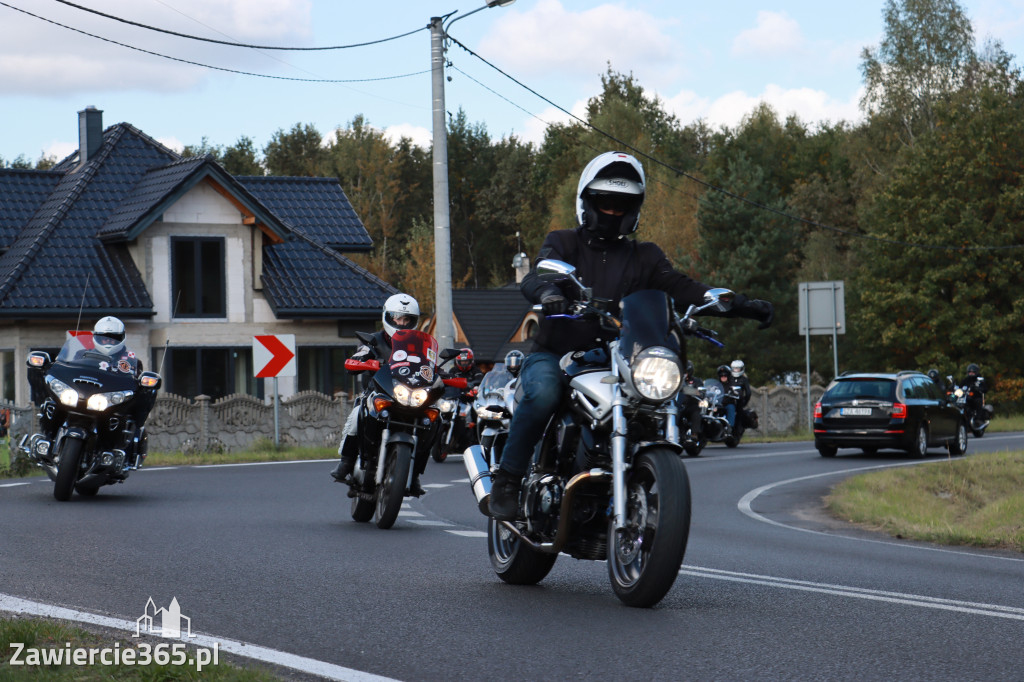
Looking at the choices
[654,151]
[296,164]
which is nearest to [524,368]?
[654,151]

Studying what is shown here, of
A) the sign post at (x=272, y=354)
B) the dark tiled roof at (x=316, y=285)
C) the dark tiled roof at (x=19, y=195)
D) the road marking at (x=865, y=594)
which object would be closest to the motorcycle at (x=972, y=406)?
the dark tiled roof at (x=316, y=285)

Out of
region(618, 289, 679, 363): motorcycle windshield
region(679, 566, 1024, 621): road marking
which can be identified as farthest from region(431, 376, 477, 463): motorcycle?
region(618, 289, 679, 363): motorcycle windshield

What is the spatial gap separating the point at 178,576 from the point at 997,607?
4382 millimetres

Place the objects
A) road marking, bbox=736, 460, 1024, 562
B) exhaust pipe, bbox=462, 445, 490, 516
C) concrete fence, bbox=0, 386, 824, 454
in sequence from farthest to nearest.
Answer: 1. concrete fence, bbox=0, 386, 824, 454
2. road marking, bbox=736, 460, 1024, 562
3. exhaust pipe, bbox=462, 445, 490, 516

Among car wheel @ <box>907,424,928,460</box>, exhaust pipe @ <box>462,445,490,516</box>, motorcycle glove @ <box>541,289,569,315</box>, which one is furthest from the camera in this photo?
car wheel @ <box>907,424,928,460</box>

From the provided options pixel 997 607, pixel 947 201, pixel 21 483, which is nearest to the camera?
pixel 997 607

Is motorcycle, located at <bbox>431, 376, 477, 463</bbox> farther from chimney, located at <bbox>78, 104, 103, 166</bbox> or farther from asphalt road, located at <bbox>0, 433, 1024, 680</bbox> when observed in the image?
chimney, located at <bbox>78, 104, 103, 166</bbox>

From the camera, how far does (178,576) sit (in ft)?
27.1

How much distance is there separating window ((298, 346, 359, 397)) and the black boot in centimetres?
2910

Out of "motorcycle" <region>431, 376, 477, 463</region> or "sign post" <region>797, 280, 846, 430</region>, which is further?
"sign post" <region>797, 280, 846, 430</region>

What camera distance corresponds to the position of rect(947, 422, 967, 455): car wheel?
27875 millimetres

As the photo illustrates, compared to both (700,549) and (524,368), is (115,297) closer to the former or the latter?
(700,549)

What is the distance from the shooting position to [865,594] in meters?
7.42

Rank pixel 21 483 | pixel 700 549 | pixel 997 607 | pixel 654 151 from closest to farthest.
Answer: pixel 997 607 → pixel 700 549 → pixel 21 483 → pixel 654 151
